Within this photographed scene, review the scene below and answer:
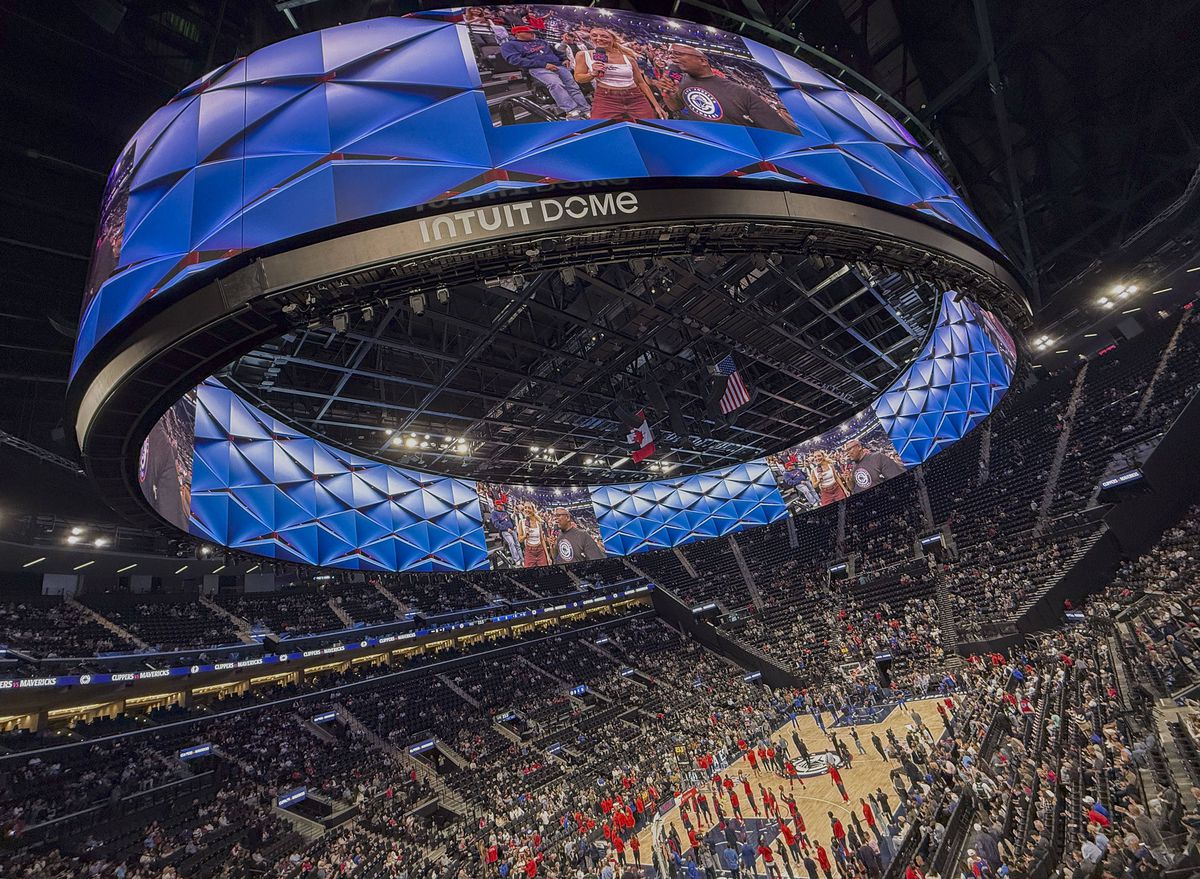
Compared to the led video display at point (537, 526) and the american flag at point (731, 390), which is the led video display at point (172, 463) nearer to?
the led video display at point (537, 526)

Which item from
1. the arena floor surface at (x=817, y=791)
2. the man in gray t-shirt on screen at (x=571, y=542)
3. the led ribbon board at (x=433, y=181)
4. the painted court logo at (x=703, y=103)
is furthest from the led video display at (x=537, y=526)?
the painted court logo at (x=703, y=103)

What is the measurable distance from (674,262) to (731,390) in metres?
6.51

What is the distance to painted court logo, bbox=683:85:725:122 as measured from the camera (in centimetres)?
1032

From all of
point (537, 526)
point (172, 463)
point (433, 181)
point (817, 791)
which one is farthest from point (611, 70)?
point (537, 526)

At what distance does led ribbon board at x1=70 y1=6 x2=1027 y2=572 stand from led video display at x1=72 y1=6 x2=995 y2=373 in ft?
0.14

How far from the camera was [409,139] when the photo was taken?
8.91 m

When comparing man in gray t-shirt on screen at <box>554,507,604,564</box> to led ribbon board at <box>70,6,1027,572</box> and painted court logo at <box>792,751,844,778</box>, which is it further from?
led ribbon board at <box>70,6,1027,572</box>

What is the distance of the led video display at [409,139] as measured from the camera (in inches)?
341

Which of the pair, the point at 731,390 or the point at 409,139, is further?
the point at 731,390

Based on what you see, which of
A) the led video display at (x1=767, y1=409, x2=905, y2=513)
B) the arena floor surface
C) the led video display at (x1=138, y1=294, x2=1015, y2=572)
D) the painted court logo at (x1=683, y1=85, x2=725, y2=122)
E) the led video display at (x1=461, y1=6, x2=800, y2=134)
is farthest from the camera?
the led video display at (x1=767, y1=409, x2=905, y2=513)

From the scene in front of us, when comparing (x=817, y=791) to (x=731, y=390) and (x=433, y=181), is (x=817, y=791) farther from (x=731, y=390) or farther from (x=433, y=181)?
(x=433, y=181)

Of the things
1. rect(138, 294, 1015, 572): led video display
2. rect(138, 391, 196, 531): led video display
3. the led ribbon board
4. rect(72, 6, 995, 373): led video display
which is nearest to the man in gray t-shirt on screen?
rect(138, 294, 1015, 572): led video display

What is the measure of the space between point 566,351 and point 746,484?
30482 mm

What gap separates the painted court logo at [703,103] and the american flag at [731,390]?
35.2 feet
